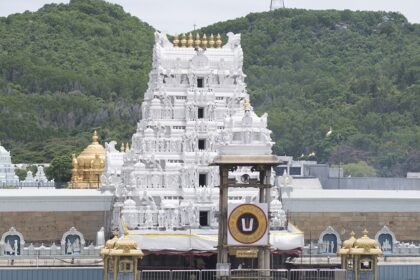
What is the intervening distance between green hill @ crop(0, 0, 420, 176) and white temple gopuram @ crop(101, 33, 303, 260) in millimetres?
61286

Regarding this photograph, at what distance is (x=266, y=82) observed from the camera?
16925 cm

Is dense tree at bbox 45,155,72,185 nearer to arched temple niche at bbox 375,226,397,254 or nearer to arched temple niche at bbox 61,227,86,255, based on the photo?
arched temple niche at bbox 61,227,86,255

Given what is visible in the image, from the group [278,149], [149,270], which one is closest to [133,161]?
[149,270]

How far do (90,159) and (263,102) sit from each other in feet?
173

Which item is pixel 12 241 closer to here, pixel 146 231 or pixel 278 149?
pixel 146 231

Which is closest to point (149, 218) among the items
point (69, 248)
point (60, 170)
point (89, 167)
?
point (69, 248)

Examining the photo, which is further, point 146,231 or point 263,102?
point 263,102

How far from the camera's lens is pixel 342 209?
82000 mm

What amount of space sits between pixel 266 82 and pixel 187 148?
94138 mm

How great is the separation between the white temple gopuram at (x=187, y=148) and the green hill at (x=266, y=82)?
61286mm

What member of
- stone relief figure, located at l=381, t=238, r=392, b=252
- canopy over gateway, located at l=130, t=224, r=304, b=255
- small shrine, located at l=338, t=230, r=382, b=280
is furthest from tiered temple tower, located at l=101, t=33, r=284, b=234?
small shrine, located at l=338, t=230, r=382, b=280

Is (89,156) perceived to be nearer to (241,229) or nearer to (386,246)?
(386,246)

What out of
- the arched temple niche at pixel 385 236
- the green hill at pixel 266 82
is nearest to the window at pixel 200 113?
the arched temple niche at pixel 385 236

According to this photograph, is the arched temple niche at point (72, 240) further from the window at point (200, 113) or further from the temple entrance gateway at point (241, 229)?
the temple entrance gateway at point (241, 229)
